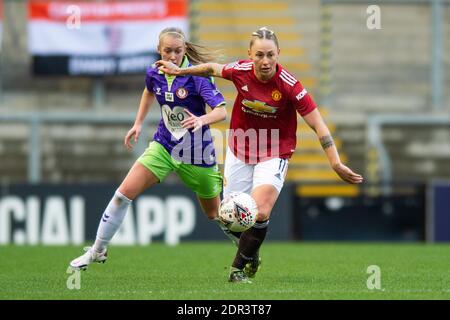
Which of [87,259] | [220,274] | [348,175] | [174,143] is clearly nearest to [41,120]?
[174,143]

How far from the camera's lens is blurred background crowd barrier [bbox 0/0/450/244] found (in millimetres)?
15102

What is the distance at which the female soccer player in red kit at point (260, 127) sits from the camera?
8.07 meters

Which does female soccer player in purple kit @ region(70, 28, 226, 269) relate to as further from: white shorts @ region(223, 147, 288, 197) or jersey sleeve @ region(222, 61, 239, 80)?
white shorts @ region(223, 147, 288, 197)

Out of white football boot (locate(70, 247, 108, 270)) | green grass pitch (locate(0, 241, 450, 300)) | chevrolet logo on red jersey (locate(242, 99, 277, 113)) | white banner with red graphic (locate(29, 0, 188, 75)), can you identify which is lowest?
green grass pitch (locate(0, 241, 450, 300))

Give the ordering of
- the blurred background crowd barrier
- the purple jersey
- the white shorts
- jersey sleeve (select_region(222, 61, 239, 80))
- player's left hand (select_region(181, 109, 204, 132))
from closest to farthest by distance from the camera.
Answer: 1. player's left hand (select_region(181, 109, 204, 132))
2. the white shorts
3. jersey sleeve (select_region(222, 61, 239, 80))
4. the purple jersey
5. the blurred background crowd barrier

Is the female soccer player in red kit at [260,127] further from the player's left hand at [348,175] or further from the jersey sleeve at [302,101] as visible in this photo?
the player's left hand at [348,175]

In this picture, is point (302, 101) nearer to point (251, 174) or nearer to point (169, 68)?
point (251, 174)

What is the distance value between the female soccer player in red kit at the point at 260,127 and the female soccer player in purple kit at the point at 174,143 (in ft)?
0.91

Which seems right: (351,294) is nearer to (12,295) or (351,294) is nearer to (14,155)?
(12,295)

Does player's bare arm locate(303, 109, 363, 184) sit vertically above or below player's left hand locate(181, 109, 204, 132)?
below

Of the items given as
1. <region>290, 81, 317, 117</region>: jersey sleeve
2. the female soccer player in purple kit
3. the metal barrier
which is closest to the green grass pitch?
the female soccer player in purple kit

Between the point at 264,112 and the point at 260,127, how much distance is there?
5.4 inches

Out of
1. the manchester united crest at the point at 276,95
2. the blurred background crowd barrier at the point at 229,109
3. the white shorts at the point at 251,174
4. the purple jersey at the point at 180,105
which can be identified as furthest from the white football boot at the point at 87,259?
the blurred background crowd barrier at the point at 229,109
